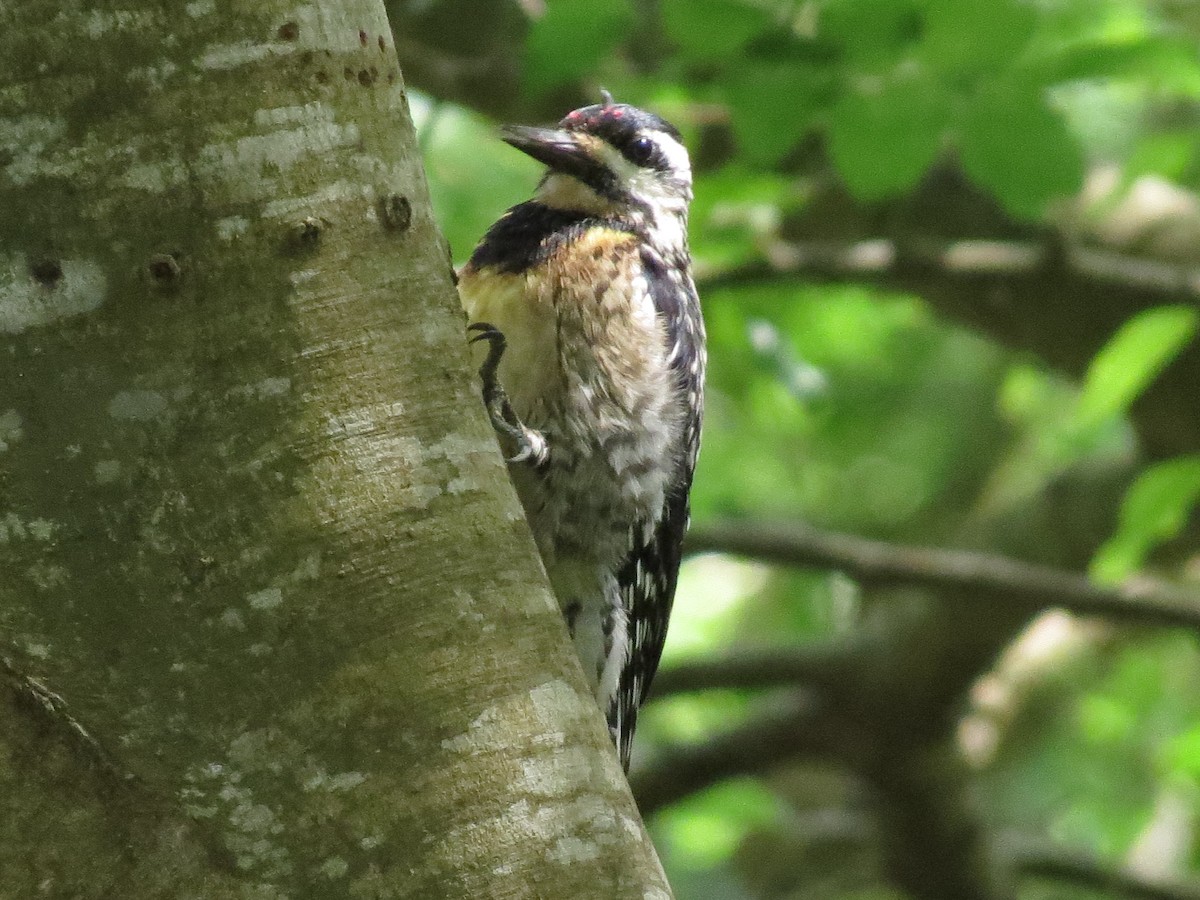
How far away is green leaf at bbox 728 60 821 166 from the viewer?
127 inches

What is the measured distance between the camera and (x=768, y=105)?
3.27 m

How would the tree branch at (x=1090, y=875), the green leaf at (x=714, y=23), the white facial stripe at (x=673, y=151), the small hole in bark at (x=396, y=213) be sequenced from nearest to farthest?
the small hole in bark at (x=396, y=213), the green leaf at (x=714, y=23), the white facial stripe at (x=673, y=151), the tree branch at (x=1090, y=875)

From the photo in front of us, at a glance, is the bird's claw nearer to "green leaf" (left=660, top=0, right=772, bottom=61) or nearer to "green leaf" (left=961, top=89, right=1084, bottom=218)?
"green leaf" (left=660, top=0, right=772, bottom=61)

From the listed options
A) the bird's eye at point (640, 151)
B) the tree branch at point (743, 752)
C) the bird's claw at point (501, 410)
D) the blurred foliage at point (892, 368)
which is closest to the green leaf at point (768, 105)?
the blurred foliage at point (892, 368)

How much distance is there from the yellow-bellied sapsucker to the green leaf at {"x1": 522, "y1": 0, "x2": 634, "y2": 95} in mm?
168

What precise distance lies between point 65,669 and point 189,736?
0.13 m

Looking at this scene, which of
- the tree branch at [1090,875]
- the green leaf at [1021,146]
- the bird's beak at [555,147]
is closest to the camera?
the green leaf at [1021,146]

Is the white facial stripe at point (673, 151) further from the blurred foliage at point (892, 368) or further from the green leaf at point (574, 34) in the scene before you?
the green leaf at point (574, 34)

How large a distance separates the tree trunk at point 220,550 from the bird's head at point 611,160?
5.74 ft

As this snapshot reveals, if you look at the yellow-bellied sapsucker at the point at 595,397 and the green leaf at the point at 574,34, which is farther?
the green leaf at the point at 574,34

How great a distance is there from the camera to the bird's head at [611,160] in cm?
333

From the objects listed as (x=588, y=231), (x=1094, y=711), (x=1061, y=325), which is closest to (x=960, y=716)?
(x=1094, y=711)

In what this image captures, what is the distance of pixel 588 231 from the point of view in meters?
3.19

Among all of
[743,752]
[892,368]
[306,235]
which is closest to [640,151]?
[306,235]
